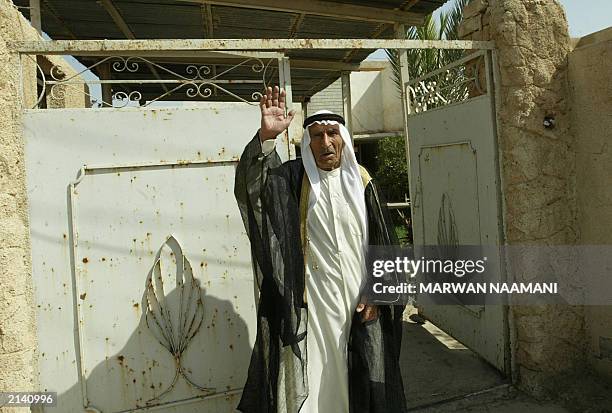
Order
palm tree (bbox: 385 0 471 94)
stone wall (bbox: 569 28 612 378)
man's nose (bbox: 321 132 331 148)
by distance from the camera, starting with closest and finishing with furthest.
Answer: man's nose (bbox: 321 132 331 148) < stone wall (bbox: 569 28 612 378) < palm tree (bbox: 385 0 471 94)

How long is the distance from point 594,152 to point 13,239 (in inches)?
131

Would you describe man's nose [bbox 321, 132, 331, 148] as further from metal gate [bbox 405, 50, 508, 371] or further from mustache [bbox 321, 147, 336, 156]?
metal gate [bbox 405, 50, 508, 371]

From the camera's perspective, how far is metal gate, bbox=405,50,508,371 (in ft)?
11.4

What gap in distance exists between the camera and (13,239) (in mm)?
2502

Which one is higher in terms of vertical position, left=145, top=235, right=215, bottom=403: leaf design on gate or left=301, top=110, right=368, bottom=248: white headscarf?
left=301, top=110, right=368, bottom=248: white headscarf

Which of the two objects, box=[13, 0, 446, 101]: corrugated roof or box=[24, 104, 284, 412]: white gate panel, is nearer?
box=[24, 104, 284, 412]: white gate panel

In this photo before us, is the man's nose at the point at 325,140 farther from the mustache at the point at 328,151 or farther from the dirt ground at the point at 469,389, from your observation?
the dirt ground at the point at 469,389

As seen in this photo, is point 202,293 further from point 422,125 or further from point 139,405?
point 422,125

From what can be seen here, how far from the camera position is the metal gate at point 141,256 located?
105 inches

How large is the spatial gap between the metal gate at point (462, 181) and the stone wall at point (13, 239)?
2.73 m

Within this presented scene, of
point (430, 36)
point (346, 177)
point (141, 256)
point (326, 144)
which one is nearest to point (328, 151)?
point (326, 144)

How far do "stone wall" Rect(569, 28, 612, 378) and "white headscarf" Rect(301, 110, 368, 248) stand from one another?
1.65 metres

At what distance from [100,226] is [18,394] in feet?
2.94

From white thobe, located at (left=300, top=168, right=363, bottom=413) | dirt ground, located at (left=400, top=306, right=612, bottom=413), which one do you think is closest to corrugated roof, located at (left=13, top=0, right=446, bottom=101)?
white thobe, located at (left=300, top=168, right=363, bottom=413)
